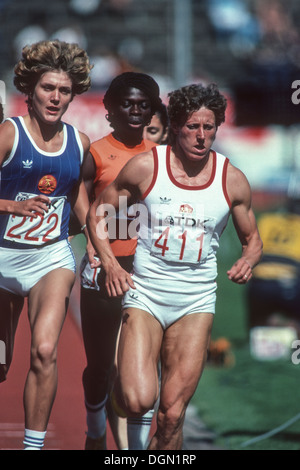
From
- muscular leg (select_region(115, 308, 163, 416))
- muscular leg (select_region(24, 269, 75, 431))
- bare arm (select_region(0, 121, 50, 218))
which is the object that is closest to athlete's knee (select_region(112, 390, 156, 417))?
muscular leg (select_region(115, 308, 163, 416))

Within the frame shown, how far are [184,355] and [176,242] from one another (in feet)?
2.04

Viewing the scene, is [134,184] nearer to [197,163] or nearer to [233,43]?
[197,163]

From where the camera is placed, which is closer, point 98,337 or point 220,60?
point 98,337

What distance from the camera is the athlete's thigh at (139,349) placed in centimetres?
477

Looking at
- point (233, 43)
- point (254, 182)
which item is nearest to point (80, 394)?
point (254, 182)


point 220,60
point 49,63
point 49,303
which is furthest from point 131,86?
point 220,60

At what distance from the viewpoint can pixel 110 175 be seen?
5.33 meters

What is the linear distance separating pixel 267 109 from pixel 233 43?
584 centimetres

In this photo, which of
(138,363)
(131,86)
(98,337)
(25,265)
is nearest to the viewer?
(138,363)

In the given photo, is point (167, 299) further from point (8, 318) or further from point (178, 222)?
point (8, 318)

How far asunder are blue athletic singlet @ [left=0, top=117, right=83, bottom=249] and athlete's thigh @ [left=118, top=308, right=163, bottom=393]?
661mm

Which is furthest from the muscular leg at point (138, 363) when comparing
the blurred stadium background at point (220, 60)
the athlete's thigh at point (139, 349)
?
the blurred stadium background at point (220, 60)

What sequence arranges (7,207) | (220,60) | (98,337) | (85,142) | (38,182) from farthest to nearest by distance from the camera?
(220,60), (98,337), (85,142), (38,182), (7,207)
